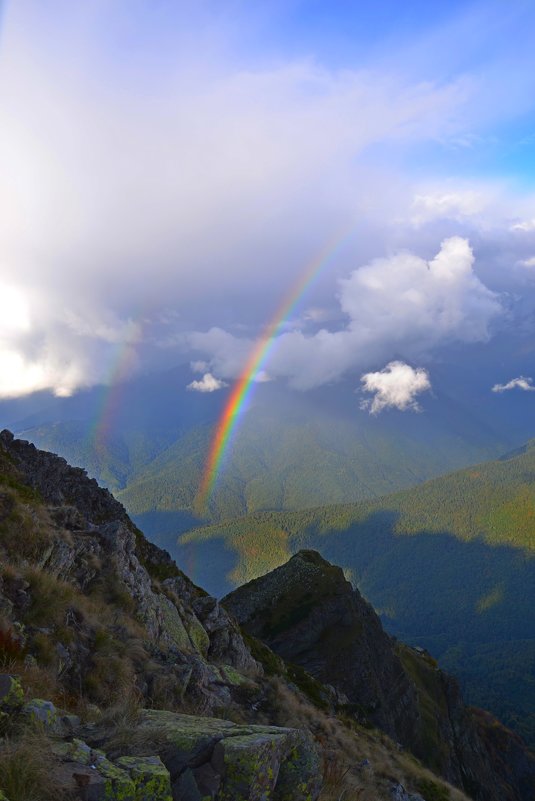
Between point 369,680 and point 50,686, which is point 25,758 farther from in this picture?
point 369,680

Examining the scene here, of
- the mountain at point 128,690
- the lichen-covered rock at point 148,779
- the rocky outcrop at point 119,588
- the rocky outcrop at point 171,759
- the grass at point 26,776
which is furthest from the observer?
the rocky outcrop at point 119,588

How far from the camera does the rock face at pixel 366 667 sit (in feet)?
180

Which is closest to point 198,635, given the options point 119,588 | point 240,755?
point 119,588

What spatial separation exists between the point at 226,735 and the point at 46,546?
13.0 m

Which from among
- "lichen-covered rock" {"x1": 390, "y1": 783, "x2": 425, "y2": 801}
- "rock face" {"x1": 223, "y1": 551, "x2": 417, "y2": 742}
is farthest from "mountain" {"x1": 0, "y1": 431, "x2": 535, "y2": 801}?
"rock face" {"x1": 223, "y1": 551, "x2": 417, "y2": 742}

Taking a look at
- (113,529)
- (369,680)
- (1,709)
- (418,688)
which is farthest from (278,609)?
(1,709)

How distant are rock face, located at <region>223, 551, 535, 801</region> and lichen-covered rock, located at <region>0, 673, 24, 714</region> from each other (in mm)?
49438

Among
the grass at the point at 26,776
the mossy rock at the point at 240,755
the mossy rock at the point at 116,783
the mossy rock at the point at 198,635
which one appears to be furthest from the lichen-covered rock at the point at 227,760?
the mossy rock at the point at 198,635

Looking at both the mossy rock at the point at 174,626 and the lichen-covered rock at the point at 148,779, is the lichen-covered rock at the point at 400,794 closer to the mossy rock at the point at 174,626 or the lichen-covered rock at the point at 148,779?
the mossy rock at the point at 174,626

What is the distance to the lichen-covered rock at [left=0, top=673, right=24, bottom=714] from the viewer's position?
7.33 m

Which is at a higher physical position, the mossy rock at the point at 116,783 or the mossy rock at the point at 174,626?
the mossy rock at the point at 174,626

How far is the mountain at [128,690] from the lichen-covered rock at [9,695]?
20 millimetres

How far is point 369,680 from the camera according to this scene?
→ 2160 inches

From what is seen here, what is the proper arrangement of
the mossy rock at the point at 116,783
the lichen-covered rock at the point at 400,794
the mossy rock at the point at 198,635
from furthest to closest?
the mossy rock at the point at 198,635, the lichen-covered rock at the point at 400,794, the mossy rock at the point at 116,783
